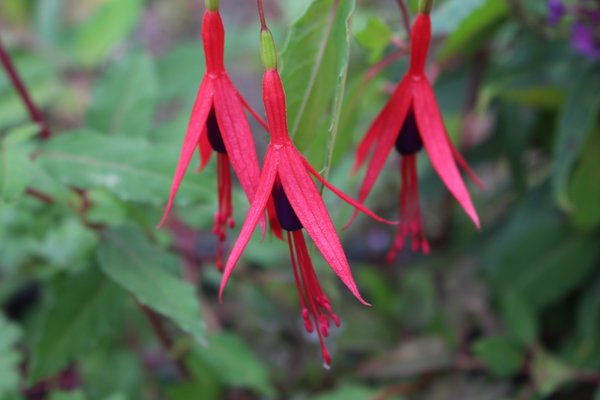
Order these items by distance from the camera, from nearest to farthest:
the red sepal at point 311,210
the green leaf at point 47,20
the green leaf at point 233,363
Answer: the red sepal at point 311,210
the green leaf at point 233,363
the green leaf at point 47,20

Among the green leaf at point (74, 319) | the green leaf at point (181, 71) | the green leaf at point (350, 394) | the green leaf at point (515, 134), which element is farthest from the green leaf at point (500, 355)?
the green leaf at point (181, 71)

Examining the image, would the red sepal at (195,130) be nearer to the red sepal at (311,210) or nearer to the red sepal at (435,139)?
the red sepal at (311,210)

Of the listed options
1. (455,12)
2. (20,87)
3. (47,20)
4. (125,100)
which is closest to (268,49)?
(455,12)

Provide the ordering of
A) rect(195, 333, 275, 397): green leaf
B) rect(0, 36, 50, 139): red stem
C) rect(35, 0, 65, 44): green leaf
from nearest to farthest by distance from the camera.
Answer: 1. rect(0, 36, 50, 139): red stem
2. rect(195, 333, 275, 397): green leaf
3. rect(35, 0, 65, 44): green leaf

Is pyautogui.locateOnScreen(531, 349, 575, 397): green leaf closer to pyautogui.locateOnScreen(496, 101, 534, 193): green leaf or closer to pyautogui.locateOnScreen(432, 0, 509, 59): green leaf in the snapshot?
pyautogui.locateOnScreen(496, 101, 534, 193): green leaf

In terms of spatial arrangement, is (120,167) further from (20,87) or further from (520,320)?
(520,320)

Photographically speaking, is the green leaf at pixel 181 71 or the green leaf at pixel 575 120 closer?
the green leaf at pixel 575 120

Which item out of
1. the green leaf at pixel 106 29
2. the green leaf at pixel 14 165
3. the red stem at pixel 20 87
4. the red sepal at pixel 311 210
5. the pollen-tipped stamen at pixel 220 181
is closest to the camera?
the red sepal at pixel 311 210

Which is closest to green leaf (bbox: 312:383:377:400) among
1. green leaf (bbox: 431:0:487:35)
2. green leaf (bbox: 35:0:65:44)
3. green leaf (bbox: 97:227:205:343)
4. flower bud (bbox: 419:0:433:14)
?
green leaf (bbox: 97:227:205:343)
